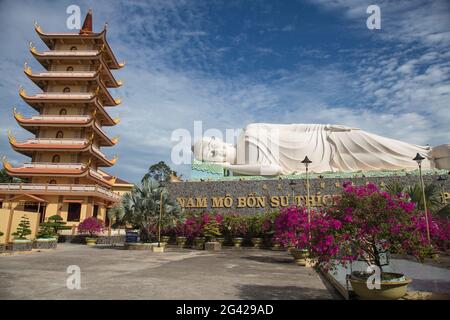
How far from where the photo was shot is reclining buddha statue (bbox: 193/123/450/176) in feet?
56.1

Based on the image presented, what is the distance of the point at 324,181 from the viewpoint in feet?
55.6

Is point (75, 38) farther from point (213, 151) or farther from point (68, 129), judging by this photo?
point (213, 151)

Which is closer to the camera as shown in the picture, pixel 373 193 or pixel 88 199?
pixel 373 193

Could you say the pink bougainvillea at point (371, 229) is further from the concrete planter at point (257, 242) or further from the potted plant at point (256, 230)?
the concrete planter at point (257, 242)

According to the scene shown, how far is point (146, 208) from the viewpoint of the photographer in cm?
1457

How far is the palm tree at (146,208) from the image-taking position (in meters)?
14.3

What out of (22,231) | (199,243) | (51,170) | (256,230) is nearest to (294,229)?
(256,230)

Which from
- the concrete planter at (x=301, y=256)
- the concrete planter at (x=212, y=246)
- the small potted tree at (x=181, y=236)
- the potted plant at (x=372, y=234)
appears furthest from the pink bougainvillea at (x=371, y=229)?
the small potted tree at (x=181, y=236)

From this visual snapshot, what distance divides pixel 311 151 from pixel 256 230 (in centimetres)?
567

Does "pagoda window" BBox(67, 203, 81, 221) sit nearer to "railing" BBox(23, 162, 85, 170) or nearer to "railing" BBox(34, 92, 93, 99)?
"railing" BBox(23, 162, 85, 170)

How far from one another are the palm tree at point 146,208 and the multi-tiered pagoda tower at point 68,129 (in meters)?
9.05

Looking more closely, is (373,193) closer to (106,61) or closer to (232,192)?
(232,192)
